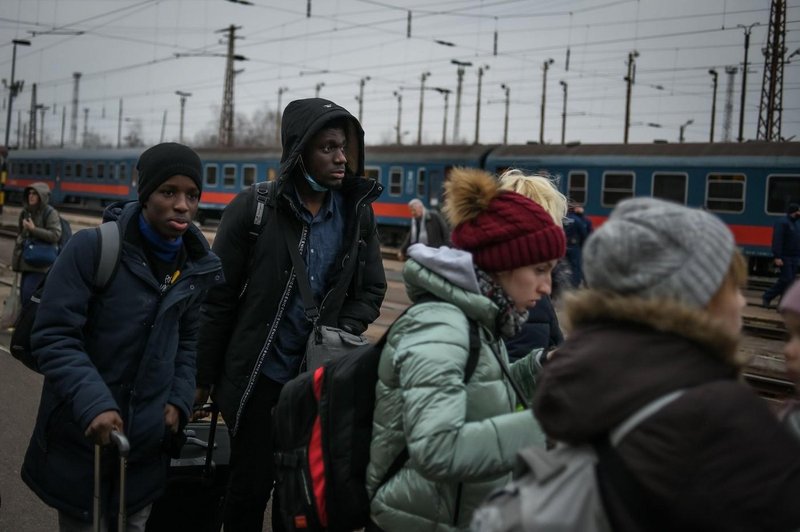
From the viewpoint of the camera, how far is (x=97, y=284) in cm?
291

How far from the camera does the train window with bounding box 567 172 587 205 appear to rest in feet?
75.1

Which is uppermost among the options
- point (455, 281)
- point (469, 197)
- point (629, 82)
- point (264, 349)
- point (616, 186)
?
point (629, 82)

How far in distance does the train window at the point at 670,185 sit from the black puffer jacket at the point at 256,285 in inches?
732

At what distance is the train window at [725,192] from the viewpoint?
66.4ft

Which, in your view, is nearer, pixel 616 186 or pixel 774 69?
pixel 616 186

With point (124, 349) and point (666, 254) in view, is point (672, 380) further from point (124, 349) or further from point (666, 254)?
point (124, 349)

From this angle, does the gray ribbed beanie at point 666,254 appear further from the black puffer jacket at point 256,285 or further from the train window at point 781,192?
the train window at point 781,192

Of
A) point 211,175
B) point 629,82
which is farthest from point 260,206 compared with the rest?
point 629,82

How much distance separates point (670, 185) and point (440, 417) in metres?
20.5

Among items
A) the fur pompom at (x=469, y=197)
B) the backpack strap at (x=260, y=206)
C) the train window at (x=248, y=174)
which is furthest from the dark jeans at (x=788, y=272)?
the train window at (x=248, y=174)

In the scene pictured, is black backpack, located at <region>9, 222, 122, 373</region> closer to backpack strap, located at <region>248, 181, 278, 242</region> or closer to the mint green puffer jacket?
backpack strap, located at <region>248, 181, 278, 242</region>

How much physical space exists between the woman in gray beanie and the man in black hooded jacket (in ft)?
6.61

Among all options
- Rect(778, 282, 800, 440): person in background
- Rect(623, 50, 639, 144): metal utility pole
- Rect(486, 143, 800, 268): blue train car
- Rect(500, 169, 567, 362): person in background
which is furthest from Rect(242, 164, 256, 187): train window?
Rect(778, 282, 800, 440): person in background

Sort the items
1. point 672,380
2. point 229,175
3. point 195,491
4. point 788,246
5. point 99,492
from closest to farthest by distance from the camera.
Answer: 1. point 672,380
2. point 99,492
3. point 195,491
4. point 788,246
5. point 229,175
